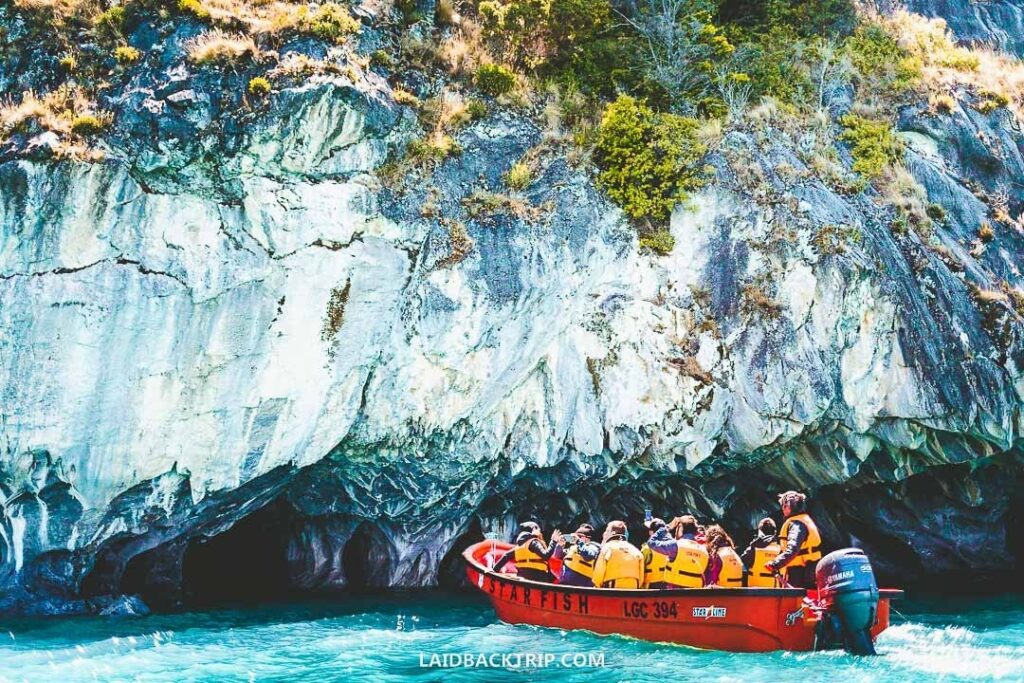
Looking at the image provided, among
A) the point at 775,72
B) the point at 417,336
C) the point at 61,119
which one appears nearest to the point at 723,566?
the point at 417,336

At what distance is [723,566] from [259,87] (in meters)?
10.9

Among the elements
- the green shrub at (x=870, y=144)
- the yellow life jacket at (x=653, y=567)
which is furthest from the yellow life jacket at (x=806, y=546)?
the green shrub at (x=870, y=144)

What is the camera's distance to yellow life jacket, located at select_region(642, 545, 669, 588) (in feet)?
48.5

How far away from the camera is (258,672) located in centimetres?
1307

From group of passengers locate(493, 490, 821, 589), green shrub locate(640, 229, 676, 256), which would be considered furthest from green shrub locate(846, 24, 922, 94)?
group of passengers locate(493, 490, 821, 589)

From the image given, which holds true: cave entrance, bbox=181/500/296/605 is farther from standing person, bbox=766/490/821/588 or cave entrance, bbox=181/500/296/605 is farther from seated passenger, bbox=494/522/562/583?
standing person, bbox=766/490/821/588

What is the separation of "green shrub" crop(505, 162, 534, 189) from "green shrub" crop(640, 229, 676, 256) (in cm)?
241

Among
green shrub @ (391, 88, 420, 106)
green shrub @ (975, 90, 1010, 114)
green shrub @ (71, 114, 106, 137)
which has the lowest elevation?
green shrub @ (71, 114, 106, 137)

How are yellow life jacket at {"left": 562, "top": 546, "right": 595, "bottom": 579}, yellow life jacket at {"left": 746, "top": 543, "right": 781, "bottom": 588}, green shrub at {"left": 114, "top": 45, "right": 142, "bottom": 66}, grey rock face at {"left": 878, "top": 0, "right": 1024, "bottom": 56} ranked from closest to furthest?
yellow life jacket at {"left": 746, "top": 543, "right": 781, "bottom": 588} < yellow life jacket at {"left": 562, "top": 546, "right": 595, "bottom": 579} < green shrub at {"left": 114, "top": 45, "right": 142, "bottom": 66} < grey rock face at {"left": 878, "top": 0, "right": 1024, "bottom": 56}

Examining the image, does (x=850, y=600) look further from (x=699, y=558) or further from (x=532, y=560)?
(x=532, y=560)

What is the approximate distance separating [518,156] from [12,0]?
9528 millimetres

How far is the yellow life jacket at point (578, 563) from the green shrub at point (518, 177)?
22.1 ft

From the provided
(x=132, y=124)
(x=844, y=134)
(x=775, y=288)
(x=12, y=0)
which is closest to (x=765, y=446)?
(x=775, y=288)

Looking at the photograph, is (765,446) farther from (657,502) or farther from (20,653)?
(20,653)
